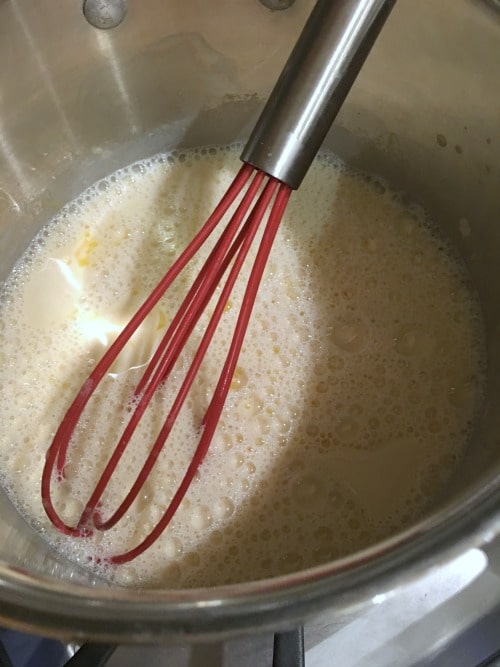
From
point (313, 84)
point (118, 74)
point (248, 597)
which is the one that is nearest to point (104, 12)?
point (118, 74)

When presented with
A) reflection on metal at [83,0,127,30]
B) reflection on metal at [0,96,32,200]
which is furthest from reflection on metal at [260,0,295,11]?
reflection on metal at [0,96,32,200]

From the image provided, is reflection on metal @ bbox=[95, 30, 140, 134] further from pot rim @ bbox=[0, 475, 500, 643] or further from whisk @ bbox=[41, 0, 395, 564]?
pot rim @ bbox=[0, 475, 500, 643]

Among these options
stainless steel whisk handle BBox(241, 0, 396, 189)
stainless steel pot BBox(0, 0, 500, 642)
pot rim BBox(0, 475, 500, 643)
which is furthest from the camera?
stainless steel pot BBox(0, 0, 500, 642)

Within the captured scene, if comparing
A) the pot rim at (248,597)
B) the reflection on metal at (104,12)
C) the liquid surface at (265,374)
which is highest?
the reflection on metal at (104,12)

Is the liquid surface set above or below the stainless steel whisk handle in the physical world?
below

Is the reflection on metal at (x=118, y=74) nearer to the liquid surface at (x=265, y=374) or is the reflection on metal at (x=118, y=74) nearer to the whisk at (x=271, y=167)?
the liquid surface at (x=265, y=374)

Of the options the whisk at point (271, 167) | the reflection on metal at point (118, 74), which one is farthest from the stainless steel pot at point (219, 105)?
the whisk at point (271, 167)

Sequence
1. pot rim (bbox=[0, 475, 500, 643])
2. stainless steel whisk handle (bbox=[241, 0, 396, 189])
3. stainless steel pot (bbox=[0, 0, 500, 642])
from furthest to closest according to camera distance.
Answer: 1. stainless steel pot (bbox=[0, 0, 500, 642])
2. stainless steel whisk handle (bbox=[241, 0, 396, 189])
3. pot rim (bbox=[0, 475, 500, 643])

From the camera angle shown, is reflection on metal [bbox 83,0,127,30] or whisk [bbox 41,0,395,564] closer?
whisk [bbox 41,0,395,564]
